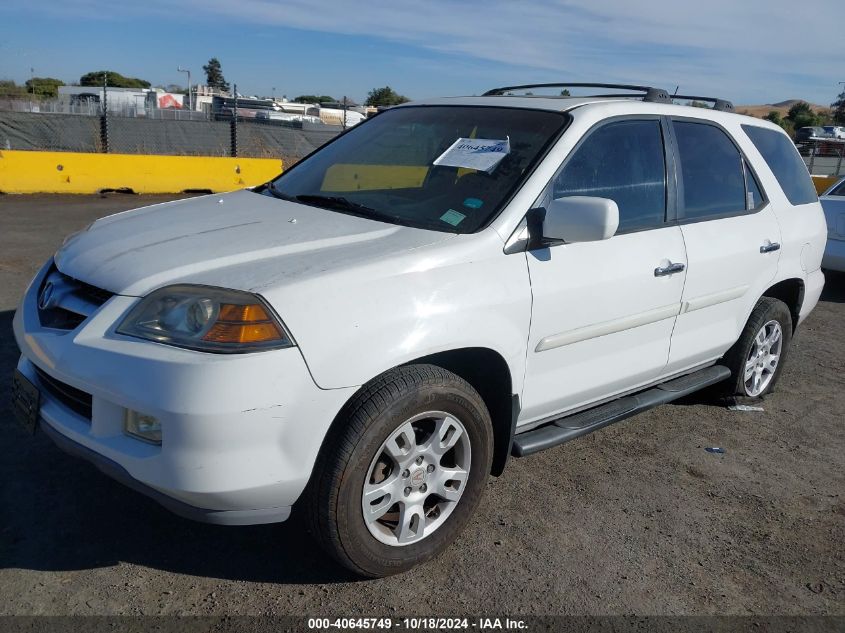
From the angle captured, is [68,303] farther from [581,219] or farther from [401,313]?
[581,219]

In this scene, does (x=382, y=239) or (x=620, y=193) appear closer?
(x=382, y=239)

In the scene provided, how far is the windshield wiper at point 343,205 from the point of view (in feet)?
10.7

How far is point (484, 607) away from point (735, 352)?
8.56 ft

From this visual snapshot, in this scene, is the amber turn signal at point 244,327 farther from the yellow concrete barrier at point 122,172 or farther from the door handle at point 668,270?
the yellow concrete barrier at point 122,172

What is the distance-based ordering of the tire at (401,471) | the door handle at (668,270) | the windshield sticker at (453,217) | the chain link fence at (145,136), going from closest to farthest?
the tire at (401,471)
the windshield sticker at (453,217)
the door handle at (668,270)
the chain link fence at (145,136)

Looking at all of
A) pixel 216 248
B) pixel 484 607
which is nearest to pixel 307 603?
pixel 484 607

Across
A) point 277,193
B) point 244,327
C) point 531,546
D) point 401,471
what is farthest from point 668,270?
point 244,327

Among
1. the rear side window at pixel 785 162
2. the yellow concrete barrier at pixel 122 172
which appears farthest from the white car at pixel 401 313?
the yellow concrete barrier at pixel 122 172

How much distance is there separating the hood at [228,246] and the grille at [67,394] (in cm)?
38

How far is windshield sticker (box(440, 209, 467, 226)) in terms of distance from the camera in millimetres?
3125

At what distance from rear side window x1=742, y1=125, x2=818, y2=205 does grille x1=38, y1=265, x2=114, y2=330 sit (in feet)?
12.4

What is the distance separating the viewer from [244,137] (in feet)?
57.4

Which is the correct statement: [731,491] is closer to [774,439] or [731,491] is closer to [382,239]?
[774,439]

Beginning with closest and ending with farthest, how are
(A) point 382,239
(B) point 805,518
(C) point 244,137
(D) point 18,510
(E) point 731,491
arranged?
(A) point 382,239
(D) point 18,510
(B) point 805,518
(E) point 731,491
(C) point 244,137
